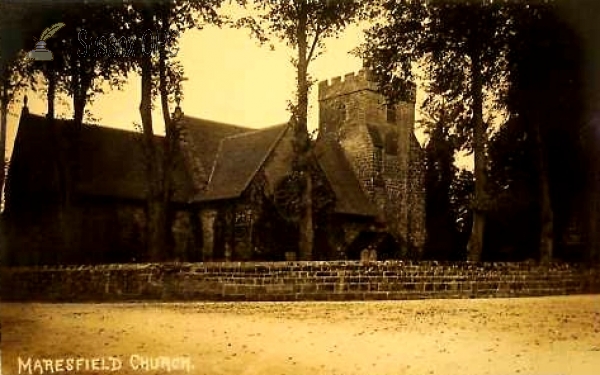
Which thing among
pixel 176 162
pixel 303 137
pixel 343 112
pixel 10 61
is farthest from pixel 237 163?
pixel 10 61

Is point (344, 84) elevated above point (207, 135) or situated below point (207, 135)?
above

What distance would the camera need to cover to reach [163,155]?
34.7 ft

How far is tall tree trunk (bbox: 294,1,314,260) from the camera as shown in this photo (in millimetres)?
9539

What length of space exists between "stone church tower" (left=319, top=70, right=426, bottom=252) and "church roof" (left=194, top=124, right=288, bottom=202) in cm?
177

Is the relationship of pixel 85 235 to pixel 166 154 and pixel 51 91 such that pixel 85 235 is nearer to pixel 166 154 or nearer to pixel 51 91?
pixel 166 154

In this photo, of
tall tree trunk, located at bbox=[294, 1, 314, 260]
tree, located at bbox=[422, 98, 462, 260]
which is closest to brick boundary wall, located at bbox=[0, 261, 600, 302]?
tall tree trunk, located at bbox=[294, 1, 314, 260]

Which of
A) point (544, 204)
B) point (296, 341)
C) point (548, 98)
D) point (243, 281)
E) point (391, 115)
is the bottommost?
point (296, 341)

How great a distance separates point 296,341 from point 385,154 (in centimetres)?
1216

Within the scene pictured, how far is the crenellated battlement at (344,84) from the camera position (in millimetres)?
10525

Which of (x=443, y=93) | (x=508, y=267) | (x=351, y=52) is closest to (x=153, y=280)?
(x=351, y=52)

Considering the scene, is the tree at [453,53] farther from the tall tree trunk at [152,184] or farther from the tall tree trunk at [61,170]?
the tall tree trunk at [61,170]

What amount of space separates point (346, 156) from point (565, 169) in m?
5.63

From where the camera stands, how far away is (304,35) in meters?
9.48

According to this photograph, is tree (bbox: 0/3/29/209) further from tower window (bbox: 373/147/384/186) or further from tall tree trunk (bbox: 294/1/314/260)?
tower window (bbox: 373/147/384/186)
